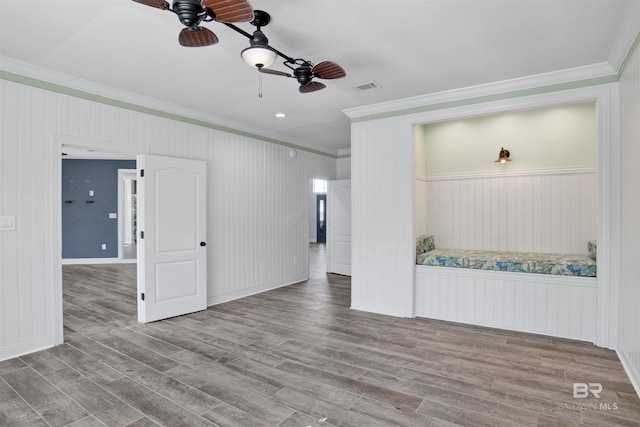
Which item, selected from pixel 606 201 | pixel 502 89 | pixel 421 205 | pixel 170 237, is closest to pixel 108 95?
pixel 170 237

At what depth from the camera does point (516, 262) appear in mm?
3975

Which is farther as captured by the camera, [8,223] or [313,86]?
[8,223]

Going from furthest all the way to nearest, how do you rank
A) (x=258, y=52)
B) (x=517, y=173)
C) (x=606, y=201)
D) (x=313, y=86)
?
(x=517, y=173), (x=606, y=201), (x=313, y=86), (x=258, y=52)

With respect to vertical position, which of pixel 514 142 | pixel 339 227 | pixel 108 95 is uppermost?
pixel 108 95

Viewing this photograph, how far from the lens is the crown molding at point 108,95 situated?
3.24 m

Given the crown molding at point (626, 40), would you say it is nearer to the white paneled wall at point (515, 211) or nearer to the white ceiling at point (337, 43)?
the white ceiling at point (337, 43)

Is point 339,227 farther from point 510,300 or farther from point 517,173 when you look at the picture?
point 510,300

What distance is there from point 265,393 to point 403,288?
7.85ft

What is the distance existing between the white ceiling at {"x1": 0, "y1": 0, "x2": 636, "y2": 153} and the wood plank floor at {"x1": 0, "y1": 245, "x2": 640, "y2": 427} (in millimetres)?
2749

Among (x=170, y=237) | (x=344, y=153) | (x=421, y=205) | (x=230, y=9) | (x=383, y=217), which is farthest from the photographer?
(x=344, y=153)

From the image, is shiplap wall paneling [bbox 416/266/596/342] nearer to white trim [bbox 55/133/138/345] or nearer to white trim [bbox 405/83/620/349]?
white trim [bbox 405/83/620/349]

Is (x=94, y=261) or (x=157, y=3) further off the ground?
(x=157, y=3)

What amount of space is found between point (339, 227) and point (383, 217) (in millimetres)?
2889

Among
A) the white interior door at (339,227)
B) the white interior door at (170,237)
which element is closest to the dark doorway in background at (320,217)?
the white interior door at (339,227)
